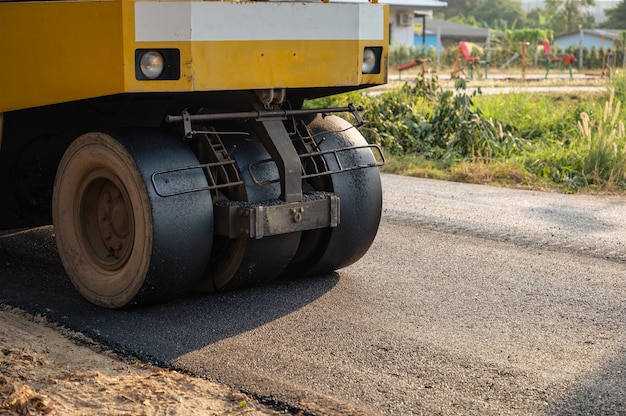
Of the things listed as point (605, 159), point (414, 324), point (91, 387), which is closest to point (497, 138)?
point (605, 159)

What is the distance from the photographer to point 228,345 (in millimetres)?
4871

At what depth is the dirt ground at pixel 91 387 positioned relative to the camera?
3.99 meters

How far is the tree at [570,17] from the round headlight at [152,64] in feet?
247

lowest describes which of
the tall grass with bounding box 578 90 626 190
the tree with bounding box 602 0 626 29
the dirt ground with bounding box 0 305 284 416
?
the dirt ground with bounding box 0 305 284 416

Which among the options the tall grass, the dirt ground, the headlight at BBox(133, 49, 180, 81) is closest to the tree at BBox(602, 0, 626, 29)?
the tall grass

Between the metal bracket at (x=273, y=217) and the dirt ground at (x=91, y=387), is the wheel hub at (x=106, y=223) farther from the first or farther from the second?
the dirt ground at (x=91, y=387)

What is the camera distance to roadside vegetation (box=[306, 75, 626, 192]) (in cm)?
1022

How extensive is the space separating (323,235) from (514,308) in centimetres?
118

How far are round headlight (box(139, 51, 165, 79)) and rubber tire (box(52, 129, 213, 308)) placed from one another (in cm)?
44

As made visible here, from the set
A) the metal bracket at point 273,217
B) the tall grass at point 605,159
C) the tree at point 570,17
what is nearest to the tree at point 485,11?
the tree at point 570,17

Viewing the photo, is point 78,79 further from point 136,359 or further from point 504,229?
point 504,229

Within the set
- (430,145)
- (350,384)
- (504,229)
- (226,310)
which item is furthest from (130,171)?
(430,145)

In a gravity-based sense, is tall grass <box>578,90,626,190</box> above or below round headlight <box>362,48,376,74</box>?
below

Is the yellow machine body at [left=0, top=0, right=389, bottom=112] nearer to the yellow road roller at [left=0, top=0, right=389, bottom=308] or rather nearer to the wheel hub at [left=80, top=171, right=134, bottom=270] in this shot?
the yellow road roller at [left=0, top=0, right=389, bottom=308]
